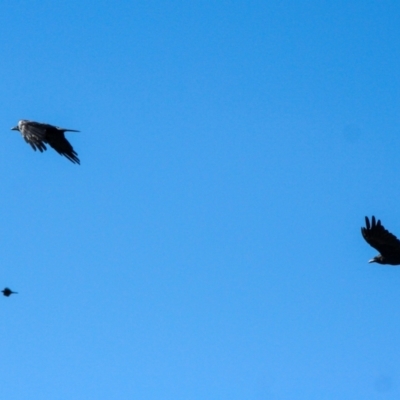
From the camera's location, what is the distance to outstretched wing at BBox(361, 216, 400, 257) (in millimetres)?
40500

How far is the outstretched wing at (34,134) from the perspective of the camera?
36000 millimetres

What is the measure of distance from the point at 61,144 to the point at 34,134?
4.23ft

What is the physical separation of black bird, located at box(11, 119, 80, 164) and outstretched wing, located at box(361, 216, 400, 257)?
11.1m

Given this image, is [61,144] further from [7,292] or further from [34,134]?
[7,292]

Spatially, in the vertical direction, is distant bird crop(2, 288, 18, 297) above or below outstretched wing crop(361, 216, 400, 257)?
below

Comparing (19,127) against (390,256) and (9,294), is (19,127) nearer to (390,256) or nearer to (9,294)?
(9,294)

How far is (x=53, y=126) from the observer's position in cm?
3719

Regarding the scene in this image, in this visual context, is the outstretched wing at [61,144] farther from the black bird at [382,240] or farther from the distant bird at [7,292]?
the black bird at [382,240]

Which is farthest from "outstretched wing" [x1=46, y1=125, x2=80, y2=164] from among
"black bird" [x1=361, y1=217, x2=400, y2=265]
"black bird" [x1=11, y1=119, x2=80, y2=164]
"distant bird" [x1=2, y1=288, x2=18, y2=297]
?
"black bird" [x1=361, y1=217, x2=400, y2=265]

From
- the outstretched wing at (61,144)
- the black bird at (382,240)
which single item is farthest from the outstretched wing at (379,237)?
the outstretched wing at (61,144)

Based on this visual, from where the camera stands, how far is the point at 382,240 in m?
40.9

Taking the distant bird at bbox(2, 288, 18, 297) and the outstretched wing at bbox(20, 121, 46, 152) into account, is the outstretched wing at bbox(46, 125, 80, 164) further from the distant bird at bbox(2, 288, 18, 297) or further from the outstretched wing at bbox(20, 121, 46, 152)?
the distant bird at bbox(2, 288, 18, 297)

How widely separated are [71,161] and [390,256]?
1295 centimetres

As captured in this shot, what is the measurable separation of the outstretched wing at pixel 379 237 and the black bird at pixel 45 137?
435 inches
